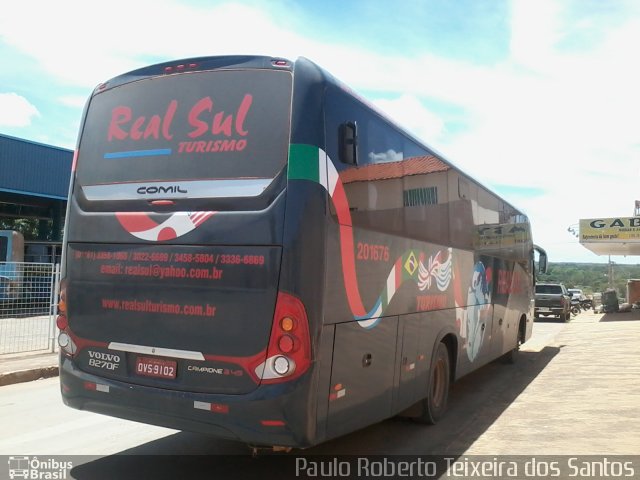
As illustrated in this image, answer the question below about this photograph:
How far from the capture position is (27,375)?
29.3 ft

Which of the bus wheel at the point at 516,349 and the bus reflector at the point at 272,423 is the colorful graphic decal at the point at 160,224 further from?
the bus wheel at the point at 516,349

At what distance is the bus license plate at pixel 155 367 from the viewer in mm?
4449

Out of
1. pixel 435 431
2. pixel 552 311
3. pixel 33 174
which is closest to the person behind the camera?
pixel 435 431

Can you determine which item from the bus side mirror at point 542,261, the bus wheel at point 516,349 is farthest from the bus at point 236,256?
the bus side mirror at point 542,261

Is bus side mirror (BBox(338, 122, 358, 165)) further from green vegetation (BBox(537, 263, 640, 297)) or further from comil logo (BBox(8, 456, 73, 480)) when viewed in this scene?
green vegetation (BBox(537, 263, 640, 297))

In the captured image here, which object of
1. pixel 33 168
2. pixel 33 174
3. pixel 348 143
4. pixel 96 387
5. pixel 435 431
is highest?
pixel 33 168

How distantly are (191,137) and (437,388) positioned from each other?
14.0ft

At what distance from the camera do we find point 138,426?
20.6 feet

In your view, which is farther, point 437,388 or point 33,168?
point 33,168

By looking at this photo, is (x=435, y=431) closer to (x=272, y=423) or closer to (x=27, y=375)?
(x=272, y=423)

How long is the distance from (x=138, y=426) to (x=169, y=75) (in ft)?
12.4

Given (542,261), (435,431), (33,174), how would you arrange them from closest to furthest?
(435,431) < (542,261) < (33,174)

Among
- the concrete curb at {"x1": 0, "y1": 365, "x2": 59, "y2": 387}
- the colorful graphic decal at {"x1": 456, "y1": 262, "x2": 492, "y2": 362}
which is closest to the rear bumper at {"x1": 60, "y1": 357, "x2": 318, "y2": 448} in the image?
the colorful graphic decal at {"x1": 456, "y1": 262, "x2": 492, "y2": 362}

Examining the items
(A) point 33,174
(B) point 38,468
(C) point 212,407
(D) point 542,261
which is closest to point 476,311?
(C) point 212,407
